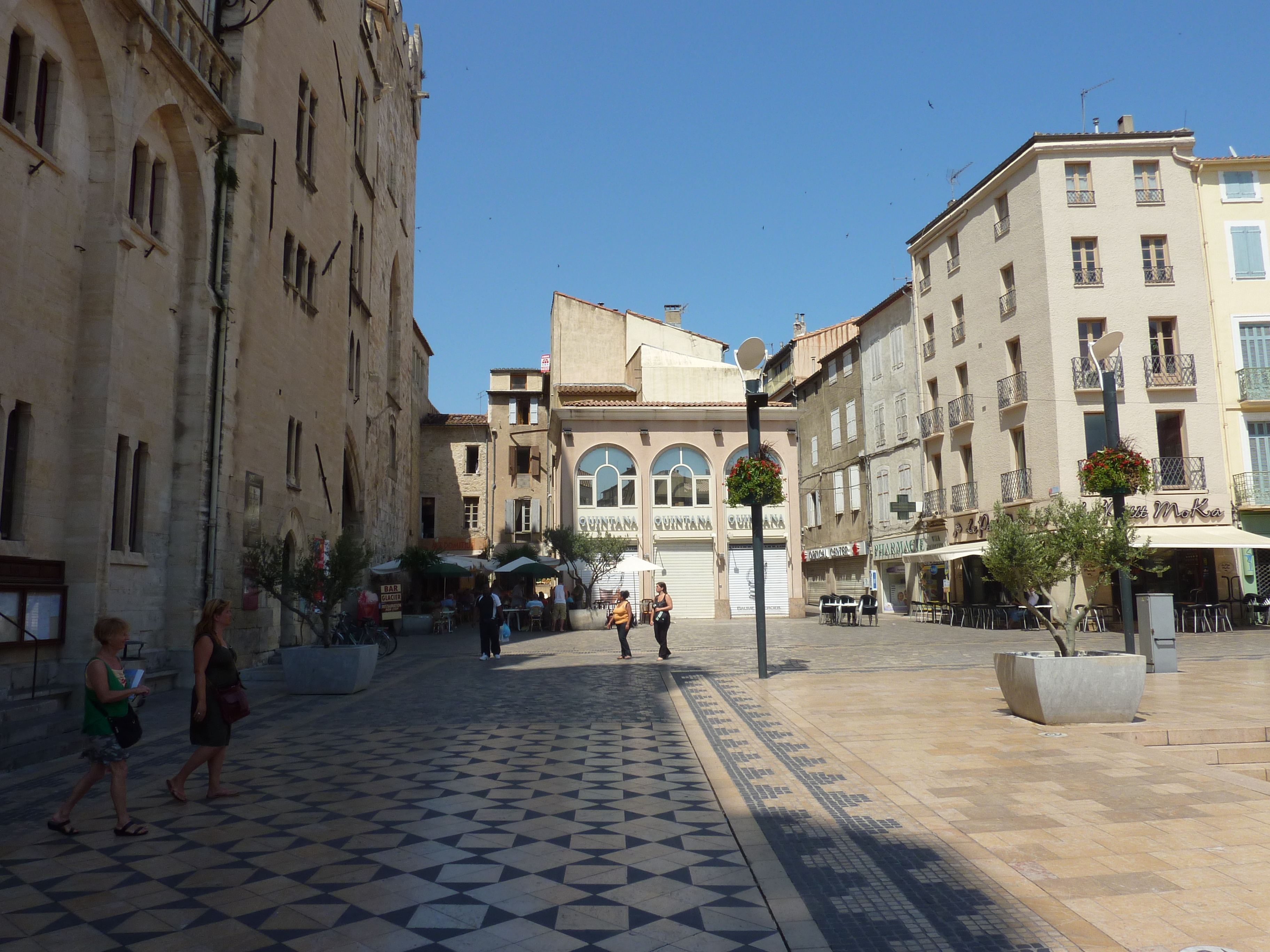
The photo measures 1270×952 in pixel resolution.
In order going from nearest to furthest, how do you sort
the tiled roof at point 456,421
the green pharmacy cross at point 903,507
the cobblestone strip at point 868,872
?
1. the cobblestone strip at point 868,872
2. the green pharmacy cross at point 903,507
3. the tiled roof at point 456,421

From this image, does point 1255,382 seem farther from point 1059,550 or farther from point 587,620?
point 1059,550

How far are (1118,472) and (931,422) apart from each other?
22361 millimetres

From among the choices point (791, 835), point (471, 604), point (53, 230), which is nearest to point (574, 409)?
point (471, 604)

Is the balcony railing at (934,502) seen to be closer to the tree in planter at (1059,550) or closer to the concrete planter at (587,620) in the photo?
the concrete planter at (587,620)

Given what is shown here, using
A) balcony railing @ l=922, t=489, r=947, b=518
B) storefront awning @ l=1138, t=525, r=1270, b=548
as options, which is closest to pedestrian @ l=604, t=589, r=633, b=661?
storefront awning @ l=1138, t=525, r=1270, b=548

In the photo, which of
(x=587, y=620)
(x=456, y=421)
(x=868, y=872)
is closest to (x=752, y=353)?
(x=868, y=872)

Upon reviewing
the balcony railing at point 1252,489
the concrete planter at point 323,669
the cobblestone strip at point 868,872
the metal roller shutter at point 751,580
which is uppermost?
the balcony railing at point 1252,489

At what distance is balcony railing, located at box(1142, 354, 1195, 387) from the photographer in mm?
26906

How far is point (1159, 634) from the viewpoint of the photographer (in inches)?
523

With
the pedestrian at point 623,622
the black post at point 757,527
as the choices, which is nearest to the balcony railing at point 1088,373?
the pedestrian at point 623,622

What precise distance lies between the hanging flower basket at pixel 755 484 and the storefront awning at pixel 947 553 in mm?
15930

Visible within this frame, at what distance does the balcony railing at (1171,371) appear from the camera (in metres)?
26.9

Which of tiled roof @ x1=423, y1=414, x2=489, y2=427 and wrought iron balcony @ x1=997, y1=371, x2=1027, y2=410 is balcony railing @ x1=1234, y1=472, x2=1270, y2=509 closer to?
wrought iron balcony @ x1=997, y1=371, x2=1027, y2=410

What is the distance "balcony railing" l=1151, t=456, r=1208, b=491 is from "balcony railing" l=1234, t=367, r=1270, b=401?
238 cm
